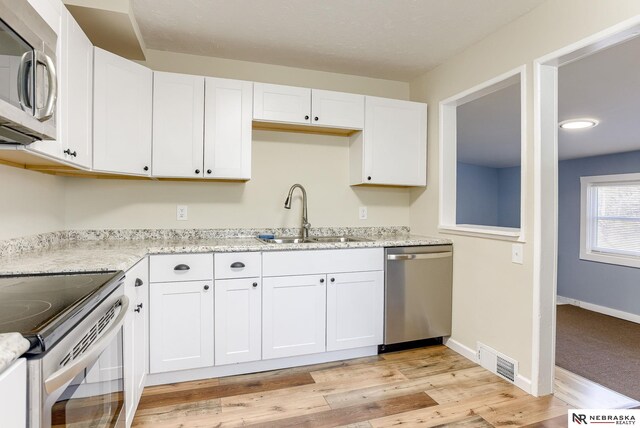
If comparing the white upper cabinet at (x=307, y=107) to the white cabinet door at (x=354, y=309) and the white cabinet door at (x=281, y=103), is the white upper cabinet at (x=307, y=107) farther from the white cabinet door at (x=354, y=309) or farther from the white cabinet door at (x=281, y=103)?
the white cabinet door at (x=354, y=309)

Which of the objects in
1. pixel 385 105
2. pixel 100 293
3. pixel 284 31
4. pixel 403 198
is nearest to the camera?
pixel 100 293

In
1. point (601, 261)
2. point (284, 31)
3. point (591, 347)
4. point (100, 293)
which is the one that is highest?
point (284, 31)

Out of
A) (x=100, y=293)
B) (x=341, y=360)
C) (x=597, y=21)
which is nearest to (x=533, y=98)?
(x=597, y=21)

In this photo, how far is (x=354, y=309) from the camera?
8.45 ft

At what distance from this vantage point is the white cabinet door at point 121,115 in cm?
204

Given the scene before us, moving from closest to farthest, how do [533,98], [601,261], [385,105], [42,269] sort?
[42,269] → [533,98] → [385,105] → [601,261]

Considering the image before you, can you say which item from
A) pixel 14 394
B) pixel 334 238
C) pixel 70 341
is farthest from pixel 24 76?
pixel 334 238

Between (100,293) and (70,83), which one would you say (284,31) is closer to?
(70,83)

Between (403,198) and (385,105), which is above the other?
(385,105)

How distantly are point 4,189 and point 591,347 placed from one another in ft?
14.2

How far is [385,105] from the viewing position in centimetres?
293

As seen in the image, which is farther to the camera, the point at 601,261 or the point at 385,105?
the point at 601,261

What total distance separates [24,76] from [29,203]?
1208mm

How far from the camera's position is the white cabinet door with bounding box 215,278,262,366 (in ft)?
7.43
